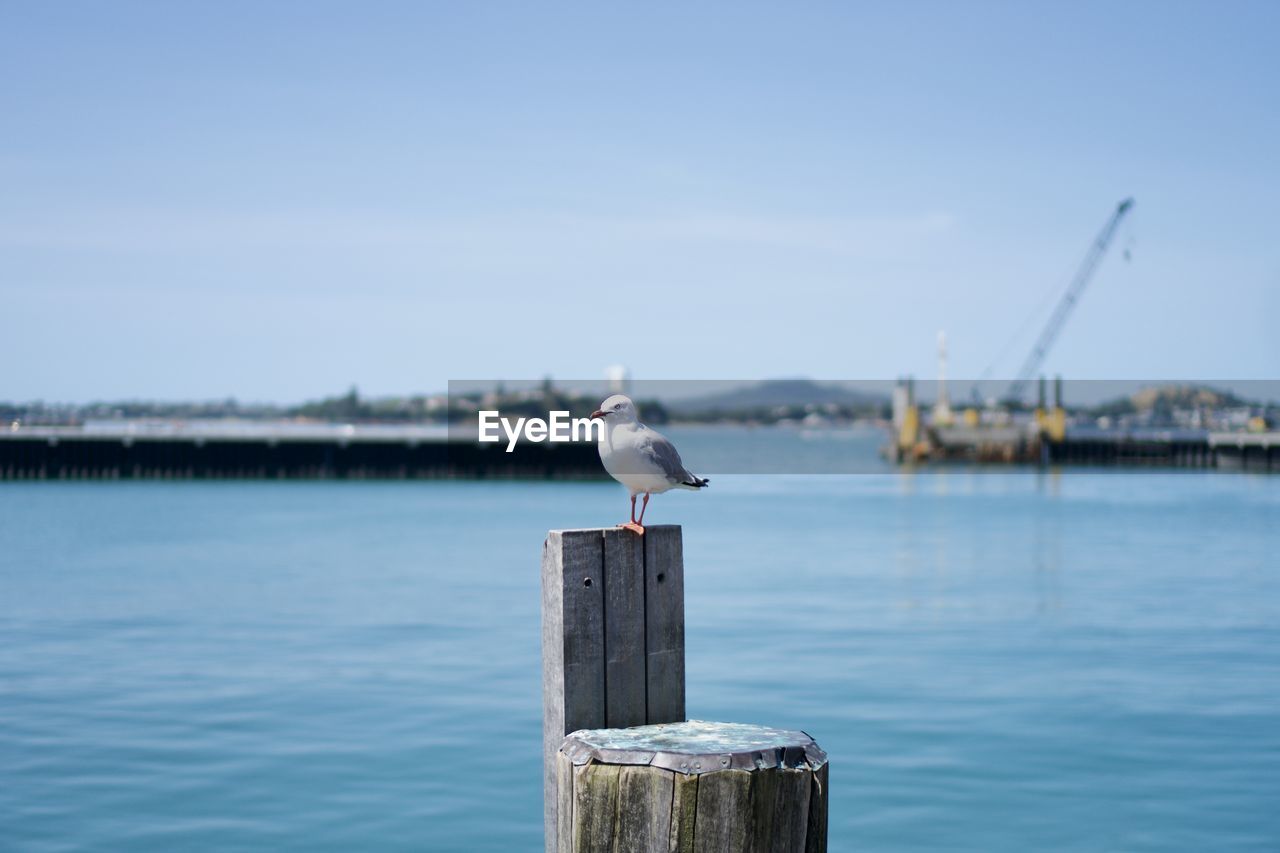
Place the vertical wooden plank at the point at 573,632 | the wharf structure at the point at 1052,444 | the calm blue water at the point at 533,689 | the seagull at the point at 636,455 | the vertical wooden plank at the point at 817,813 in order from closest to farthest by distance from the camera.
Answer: the vertical wooden plank at the point at 817,813
the vertical wooden plank at the point at 573,632
the seagull at the point at 636,455
the calm blue water at the point at 533,689
the wharf structure at the point at 1052,444

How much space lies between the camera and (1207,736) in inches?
567

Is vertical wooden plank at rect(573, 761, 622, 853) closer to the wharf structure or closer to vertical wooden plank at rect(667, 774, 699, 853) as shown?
vertical wooden plank at rect(667, 774, 699, 853)

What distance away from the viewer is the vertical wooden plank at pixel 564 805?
13.9 ft

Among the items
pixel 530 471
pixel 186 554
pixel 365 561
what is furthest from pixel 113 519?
pixel 530 471

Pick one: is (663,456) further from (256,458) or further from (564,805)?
(256,458)

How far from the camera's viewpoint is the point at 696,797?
160 inches

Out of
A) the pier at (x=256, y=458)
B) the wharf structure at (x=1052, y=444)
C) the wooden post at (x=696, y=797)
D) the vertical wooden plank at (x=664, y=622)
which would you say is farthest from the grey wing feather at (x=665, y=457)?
the wharf structure at (x=1052, y=444)

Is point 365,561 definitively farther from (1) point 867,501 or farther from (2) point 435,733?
(1) point 867,501

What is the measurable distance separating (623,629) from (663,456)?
0.76m

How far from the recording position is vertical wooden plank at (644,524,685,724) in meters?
4.61

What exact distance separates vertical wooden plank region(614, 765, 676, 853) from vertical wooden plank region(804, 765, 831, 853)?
18.9 inches

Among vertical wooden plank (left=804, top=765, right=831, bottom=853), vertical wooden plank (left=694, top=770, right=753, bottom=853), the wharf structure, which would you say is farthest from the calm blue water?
the wharf structure

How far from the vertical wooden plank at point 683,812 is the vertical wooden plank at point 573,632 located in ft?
1.85

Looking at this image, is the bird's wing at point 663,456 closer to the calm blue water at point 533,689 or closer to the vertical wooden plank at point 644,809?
the vertical wooden plank at point 644,809
